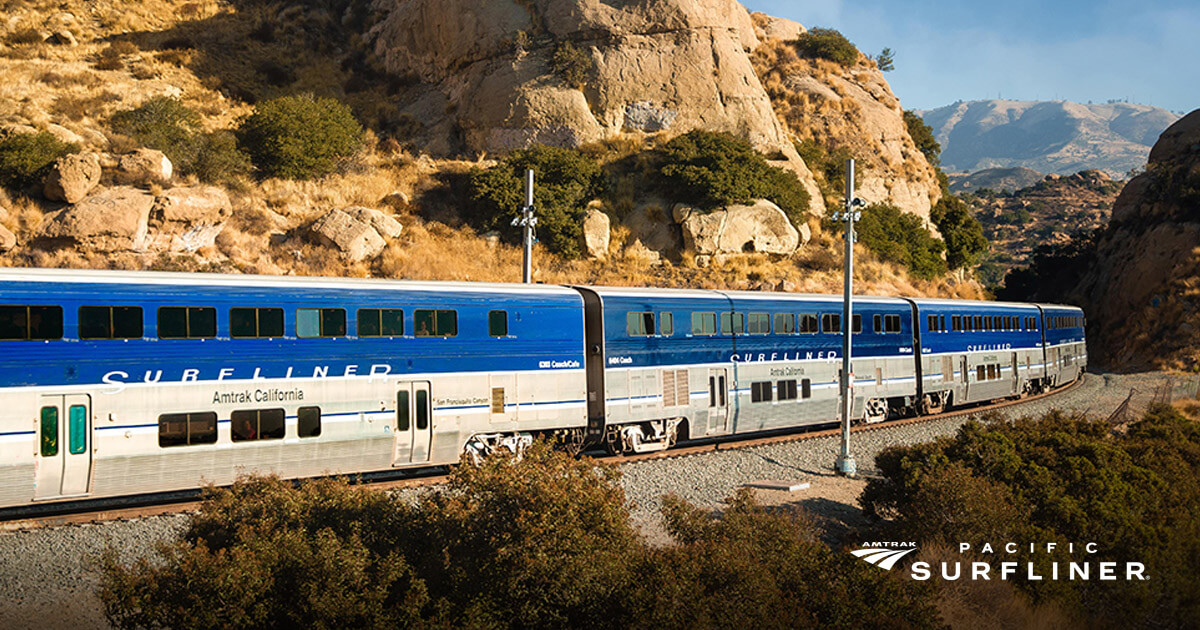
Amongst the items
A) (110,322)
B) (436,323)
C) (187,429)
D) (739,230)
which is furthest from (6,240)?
(739,230)

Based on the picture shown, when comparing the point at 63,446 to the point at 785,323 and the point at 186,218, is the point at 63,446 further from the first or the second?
the point at 186,218

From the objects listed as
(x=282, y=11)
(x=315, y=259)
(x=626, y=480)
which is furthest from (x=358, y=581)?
(x=282, y=11)

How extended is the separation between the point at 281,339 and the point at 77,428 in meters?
3.77

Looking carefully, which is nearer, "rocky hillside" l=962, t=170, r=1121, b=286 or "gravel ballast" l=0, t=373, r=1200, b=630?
"gravel ballast" l=0, t=373, r=1200, b=630

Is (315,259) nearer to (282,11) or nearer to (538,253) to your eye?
(538,253)

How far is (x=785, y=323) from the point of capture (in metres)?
24.9

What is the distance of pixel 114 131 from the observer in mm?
43938

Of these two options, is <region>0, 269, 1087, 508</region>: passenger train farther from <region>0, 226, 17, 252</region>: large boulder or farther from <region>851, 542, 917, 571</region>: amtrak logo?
<region>0, 226, 17, 252</region>: large boulder

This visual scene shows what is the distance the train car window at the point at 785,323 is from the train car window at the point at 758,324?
0.49 metres

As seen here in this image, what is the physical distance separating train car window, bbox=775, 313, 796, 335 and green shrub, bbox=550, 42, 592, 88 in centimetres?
3534

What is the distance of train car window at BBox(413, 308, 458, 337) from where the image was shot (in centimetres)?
1731

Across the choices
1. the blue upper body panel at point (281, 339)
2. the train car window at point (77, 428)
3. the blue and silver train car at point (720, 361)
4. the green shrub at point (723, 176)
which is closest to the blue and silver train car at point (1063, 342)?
the blue and silver train car at point (720, 361)

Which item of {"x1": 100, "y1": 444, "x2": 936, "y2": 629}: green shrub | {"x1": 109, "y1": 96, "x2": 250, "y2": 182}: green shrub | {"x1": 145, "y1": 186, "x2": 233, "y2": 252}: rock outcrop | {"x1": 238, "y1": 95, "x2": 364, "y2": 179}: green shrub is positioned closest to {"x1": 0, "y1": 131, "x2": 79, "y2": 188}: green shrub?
{"x1": 109, "y1": 96, "x2": 250, "y2": 182}: green shrub

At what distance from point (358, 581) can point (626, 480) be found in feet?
33.0
